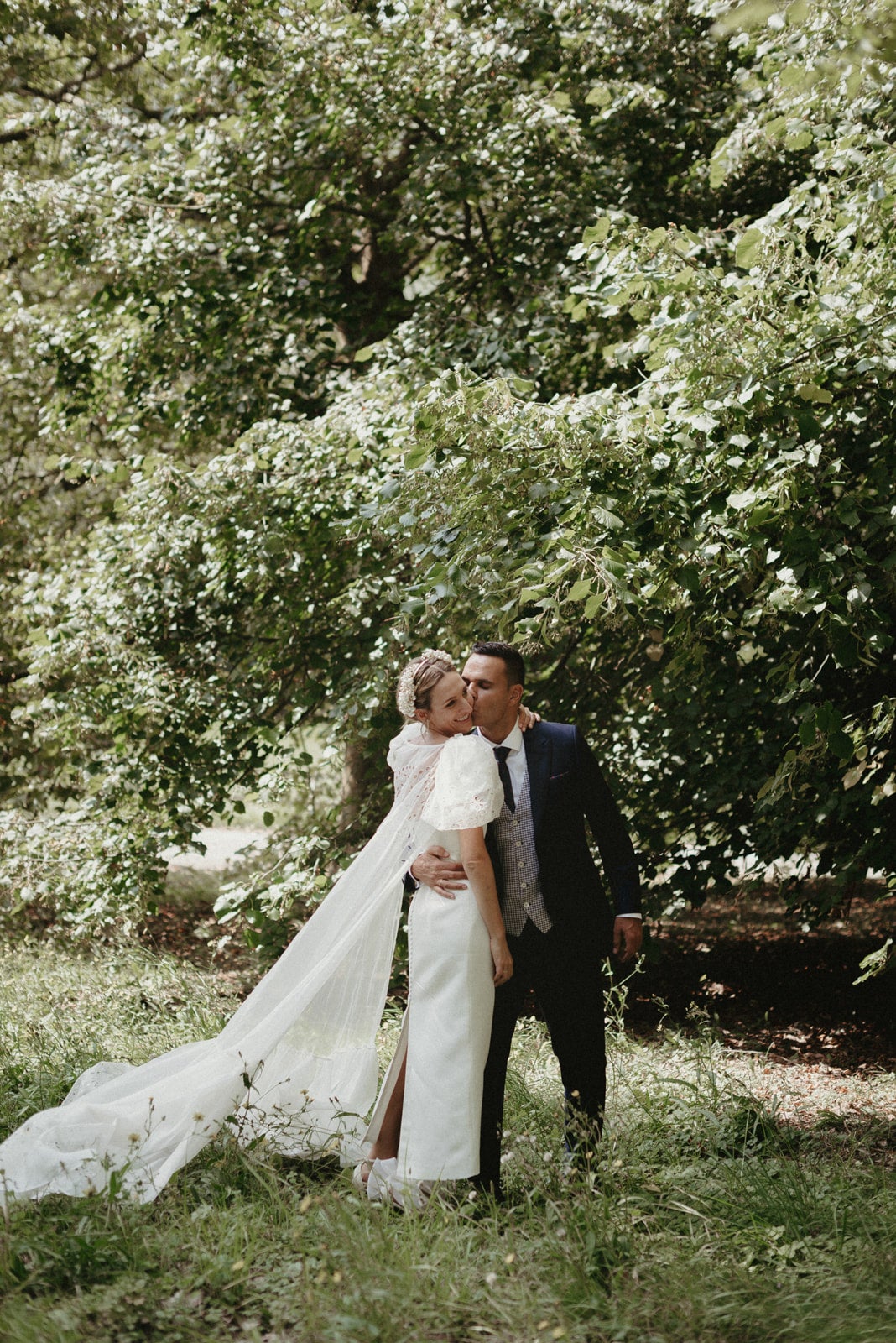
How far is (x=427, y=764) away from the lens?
3914mm

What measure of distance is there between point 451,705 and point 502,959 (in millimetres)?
785

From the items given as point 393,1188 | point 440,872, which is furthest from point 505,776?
point 393,1188

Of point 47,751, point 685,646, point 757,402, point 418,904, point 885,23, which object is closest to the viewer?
point 885,23

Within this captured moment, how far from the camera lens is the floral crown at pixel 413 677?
3.78 m

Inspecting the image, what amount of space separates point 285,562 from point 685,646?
2.90m

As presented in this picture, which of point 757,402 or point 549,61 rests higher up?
point 549,61

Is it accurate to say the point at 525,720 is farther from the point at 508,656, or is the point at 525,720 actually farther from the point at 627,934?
the point at 627,934

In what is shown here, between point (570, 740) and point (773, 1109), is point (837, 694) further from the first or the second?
point (570, 740)

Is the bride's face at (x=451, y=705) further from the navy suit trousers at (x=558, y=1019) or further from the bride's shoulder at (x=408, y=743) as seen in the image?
the navy suit trousers at (x=558, y=1019)

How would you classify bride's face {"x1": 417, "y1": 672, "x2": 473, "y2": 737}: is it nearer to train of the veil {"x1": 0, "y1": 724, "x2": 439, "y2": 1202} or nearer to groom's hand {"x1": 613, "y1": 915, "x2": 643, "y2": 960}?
train of the veil {"x1": 0, "y1": 724, "x2": 439, "y2": 1202}

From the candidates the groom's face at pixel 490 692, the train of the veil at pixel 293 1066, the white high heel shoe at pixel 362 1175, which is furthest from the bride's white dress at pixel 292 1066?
the groom's face at pixel 490 692

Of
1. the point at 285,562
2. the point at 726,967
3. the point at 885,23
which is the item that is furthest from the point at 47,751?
the point at 885,23

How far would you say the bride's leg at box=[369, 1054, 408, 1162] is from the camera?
12.7 ft

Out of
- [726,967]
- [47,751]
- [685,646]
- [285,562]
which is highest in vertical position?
[285,562]
